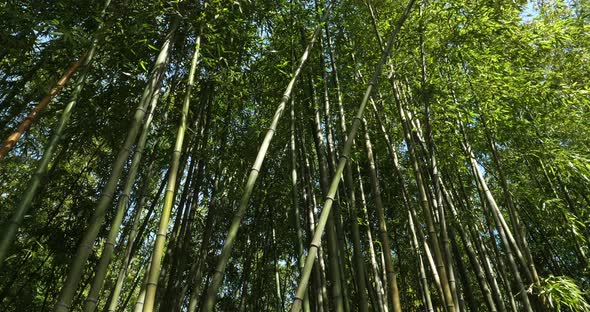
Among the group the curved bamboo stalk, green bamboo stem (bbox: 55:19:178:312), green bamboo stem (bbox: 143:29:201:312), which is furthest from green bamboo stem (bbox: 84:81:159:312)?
the curved bamboo stalk

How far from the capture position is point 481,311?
6.55m

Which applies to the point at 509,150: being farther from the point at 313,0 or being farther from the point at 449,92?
the point at 313,0

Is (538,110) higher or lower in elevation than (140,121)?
higher

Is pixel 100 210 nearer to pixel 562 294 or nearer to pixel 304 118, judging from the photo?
pixel 304 118

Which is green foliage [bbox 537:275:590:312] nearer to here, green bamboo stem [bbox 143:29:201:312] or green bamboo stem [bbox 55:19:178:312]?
green bamboo stem [bbox 143:29:201:312]

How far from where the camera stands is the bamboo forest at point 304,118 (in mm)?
2762

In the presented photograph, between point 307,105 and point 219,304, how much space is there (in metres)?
3.52

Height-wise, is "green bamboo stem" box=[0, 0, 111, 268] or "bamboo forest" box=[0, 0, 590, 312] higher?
"bamboo forest" box=[0, 0, 590, 312]

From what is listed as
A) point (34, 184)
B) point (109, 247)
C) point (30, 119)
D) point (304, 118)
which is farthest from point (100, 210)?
point (304, 118)

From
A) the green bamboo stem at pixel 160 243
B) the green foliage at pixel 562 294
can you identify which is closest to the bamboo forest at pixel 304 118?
the green foliage at pixel 562 294

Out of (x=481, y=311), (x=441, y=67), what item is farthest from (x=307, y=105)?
(x=481, y=311)

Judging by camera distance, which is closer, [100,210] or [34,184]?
[100,210]

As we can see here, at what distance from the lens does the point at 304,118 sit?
399 centimetres

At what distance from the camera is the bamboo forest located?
2.76 metres
